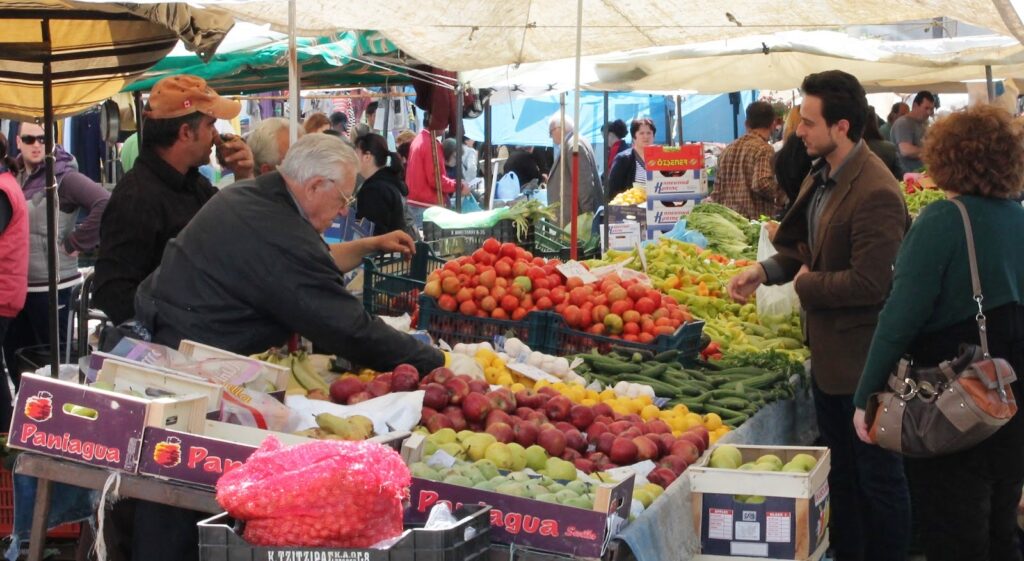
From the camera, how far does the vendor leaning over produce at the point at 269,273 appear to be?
12.9 ft

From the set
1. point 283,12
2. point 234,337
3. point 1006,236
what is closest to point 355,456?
point 234,337

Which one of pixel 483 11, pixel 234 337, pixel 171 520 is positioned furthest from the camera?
pixel 483 11

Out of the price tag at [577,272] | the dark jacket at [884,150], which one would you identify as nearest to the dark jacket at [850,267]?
the price tag at [577,272]

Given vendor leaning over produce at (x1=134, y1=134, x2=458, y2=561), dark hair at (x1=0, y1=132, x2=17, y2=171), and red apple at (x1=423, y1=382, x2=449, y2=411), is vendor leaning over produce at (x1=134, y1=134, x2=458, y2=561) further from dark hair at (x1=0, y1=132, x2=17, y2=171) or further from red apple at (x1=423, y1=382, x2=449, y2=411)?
dark hair at (x1=0, y1=132, x2=17, y2=171)

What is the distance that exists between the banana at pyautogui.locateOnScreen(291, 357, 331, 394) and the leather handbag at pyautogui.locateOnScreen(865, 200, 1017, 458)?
1.98 meters

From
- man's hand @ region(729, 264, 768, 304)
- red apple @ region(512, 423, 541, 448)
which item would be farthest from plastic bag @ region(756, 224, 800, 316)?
red apple @ region(512, 423, 541, 448)

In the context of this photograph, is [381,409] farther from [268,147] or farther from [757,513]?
[268,147]

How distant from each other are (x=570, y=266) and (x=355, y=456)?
3578 mm

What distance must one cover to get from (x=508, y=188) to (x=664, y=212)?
9.23m

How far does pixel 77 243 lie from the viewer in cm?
801

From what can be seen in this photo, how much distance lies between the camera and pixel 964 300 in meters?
3.72

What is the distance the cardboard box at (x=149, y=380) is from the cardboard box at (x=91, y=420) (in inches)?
5.2

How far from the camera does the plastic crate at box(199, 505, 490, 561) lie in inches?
98.1

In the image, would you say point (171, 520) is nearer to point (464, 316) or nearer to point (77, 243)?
point (464, 316)
